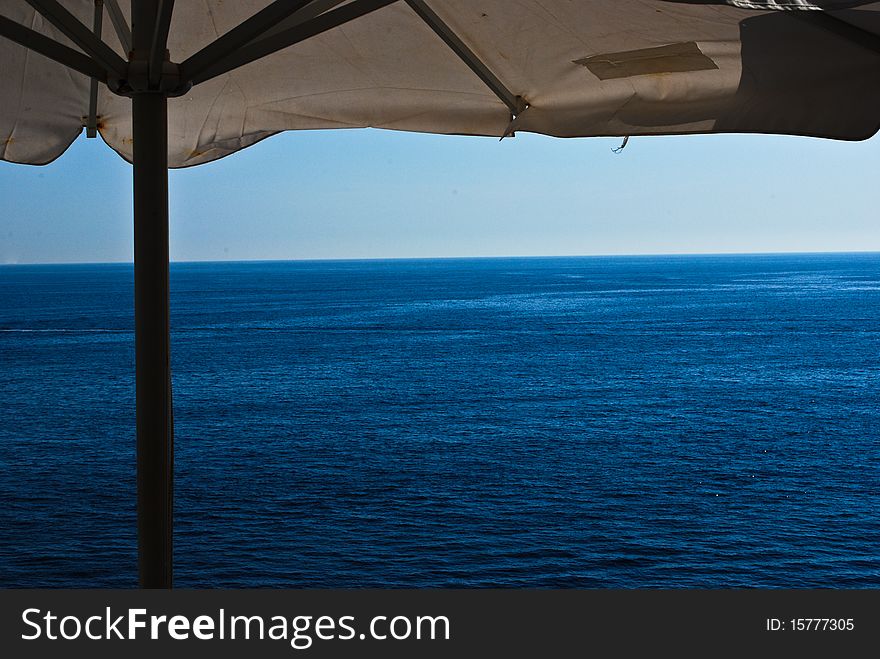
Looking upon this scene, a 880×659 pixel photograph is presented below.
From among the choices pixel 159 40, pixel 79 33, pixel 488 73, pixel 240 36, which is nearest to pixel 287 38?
pixel 240 36

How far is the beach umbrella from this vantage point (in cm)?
257

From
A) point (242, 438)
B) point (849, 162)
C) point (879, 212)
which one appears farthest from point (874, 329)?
point (879, 212)

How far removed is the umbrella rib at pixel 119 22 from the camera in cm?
289

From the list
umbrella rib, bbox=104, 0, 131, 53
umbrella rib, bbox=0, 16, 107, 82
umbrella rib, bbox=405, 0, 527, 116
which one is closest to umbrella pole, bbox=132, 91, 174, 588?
umbrella rib, bbox=0, 16, 107, 82

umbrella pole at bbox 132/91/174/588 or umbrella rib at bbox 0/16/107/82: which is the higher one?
umbrella rib at bbox 0/16/107/82

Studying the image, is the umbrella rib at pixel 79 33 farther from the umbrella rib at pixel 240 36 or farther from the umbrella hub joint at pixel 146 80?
the umbrella rib at pixel 240 36

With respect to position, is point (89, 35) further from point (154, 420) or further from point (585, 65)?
point (585, 65)

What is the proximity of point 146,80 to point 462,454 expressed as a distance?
4168 centimetres

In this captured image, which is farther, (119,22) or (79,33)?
(119,22)

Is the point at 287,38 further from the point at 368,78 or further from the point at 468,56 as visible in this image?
the point at 368,78

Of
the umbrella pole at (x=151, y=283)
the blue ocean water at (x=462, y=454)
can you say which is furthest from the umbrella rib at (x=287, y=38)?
the blue ocean water at (x=462, y=454)

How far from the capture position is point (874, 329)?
252 ft

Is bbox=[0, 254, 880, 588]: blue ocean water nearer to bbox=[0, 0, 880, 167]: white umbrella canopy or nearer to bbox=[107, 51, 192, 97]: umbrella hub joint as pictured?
bbox=[0, 0, 880, 167]: white umbrella canopy

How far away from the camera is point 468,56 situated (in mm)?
3023
